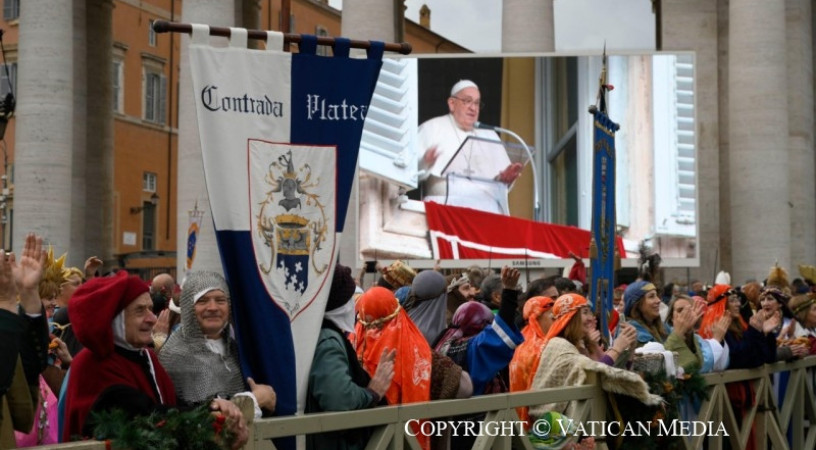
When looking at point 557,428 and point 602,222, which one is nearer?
point 557,428

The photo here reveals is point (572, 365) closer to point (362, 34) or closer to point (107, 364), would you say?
point (107, 364)

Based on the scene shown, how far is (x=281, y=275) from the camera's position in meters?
6.55

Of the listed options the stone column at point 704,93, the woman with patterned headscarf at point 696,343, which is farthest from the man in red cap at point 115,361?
the stone column at point 704,93

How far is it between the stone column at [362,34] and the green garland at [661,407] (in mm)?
20312

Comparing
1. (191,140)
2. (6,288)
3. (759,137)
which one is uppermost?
(759,137)

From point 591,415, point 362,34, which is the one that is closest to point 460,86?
point 362,34

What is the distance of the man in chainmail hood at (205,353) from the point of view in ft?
20.1

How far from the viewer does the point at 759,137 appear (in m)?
30.1

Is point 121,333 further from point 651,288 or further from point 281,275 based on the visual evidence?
point 651,288

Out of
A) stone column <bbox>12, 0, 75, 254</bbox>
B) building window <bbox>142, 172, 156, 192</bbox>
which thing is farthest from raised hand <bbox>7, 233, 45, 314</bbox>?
building window <bbox>142, 172, 156, 192</bbox>

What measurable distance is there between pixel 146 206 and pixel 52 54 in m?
23.5

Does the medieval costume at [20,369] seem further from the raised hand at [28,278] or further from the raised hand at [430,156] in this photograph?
the raised hand at [430,156]

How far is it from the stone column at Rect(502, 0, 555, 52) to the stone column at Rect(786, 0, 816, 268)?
613cm

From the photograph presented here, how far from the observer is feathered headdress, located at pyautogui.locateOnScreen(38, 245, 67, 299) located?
8234 millimetres
